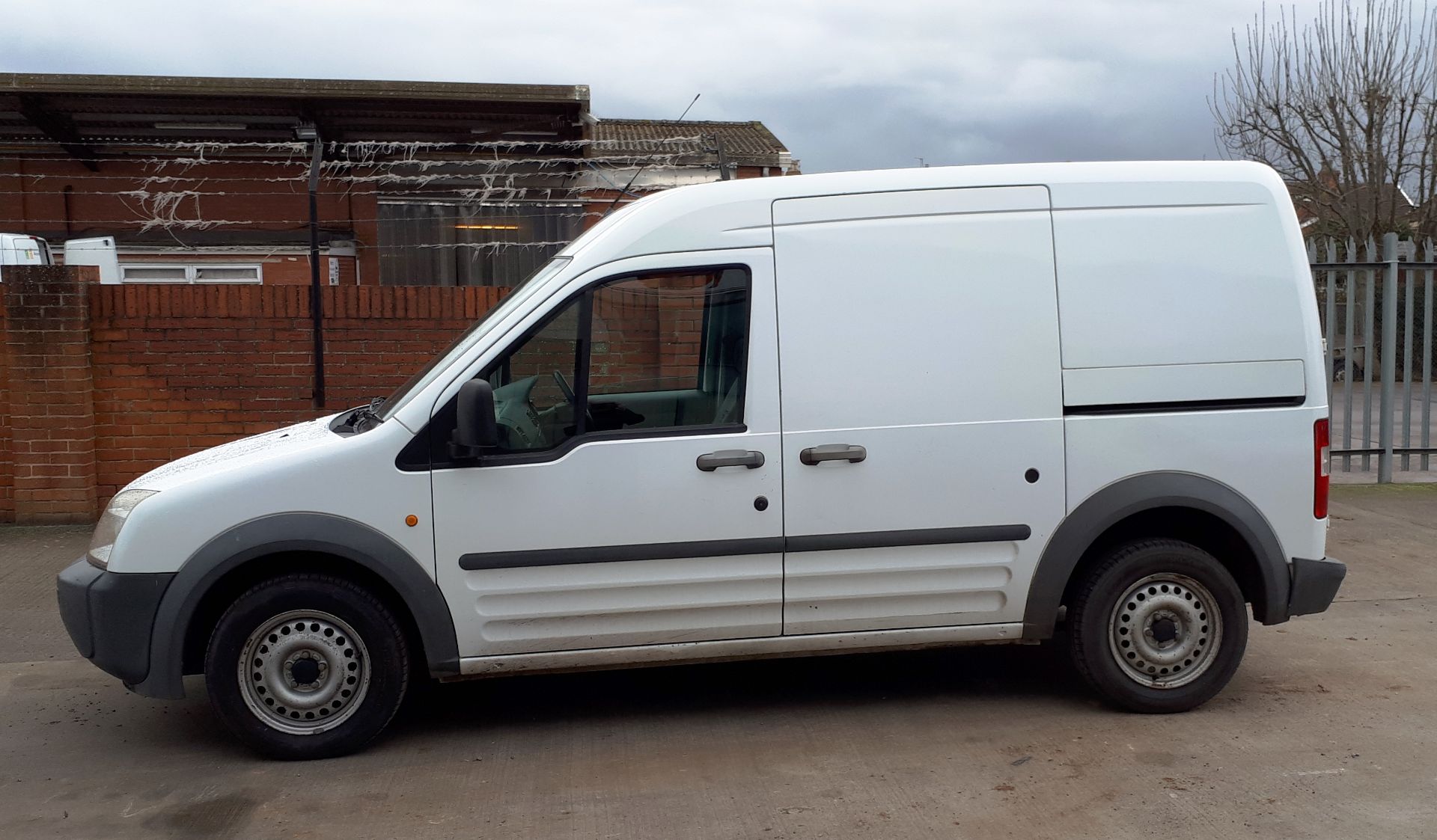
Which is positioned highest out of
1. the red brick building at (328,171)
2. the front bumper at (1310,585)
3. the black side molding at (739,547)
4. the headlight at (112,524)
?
the red brick building at (328,171)

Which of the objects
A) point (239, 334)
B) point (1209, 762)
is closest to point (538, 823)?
point (1209, 762)

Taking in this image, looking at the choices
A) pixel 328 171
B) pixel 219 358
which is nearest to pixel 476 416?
pixel 219 358

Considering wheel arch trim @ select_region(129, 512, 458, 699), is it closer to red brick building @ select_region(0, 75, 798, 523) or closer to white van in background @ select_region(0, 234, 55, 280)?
red brick building @ select_region(0, 75, 798, 523)

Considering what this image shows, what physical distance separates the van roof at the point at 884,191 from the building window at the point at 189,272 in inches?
411

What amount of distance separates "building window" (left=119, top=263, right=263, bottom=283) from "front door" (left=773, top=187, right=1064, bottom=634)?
35.5 feet

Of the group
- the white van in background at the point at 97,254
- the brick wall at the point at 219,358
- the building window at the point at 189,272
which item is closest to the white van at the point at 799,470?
the brick wall at the point at 219,358

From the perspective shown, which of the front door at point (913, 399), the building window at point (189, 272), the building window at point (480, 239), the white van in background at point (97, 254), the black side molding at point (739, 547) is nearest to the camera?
the black side molding at point (739, 547)

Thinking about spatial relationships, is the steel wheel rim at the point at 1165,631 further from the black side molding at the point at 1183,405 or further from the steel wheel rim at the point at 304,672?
the steel wheel rim at the point at 304,672

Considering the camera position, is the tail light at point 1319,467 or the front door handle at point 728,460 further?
the tail light at point 1319,467

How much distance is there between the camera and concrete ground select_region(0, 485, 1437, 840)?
3982mm

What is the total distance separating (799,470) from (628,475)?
0.65 m

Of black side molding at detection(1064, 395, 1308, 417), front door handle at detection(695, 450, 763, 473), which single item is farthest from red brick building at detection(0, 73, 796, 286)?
black side molding at detection(1064, 395, 1308, 417)

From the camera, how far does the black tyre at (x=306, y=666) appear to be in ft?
14.7

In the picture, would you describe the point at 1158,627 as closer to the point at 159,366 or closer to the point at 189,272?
the point at 159,366
